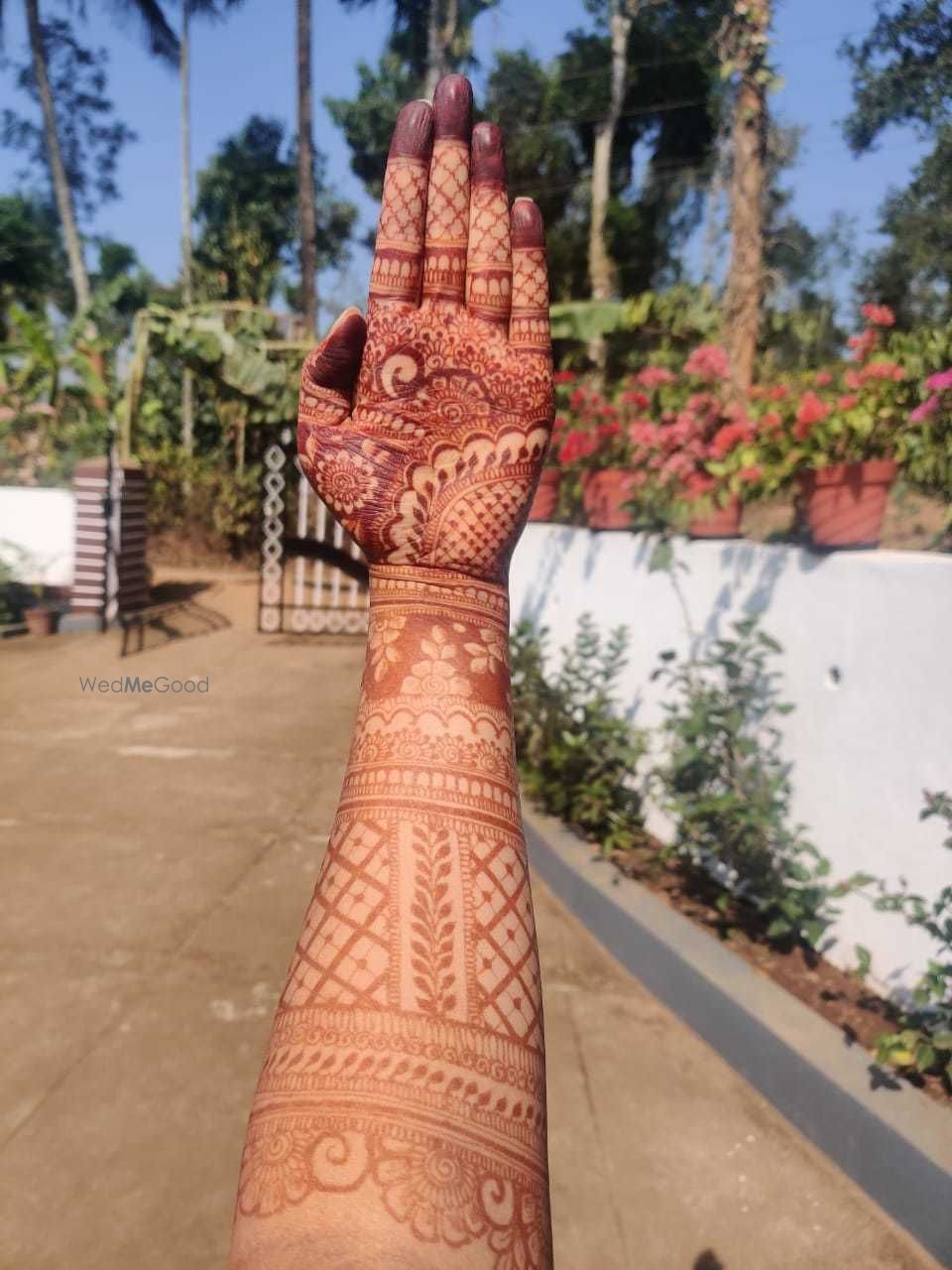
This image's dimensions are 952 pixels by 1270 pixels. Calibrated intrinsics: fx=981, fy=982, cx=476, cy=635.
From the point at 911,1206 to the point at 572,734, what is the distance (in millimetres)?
2683

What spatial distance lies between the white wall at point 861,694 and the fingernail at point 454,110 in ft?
7.05

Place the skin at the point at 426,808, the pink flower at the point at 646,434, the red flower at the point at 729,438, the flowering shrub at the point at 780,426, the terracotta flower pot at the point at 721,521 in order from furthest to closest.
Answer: the pink flower at the point at 646,434 → the terracotta flower pot at the point at 721,521 → the red flower at the point at 729,438 → the flowering shrub at the point at 780,426 → the skin at the point at 426,808

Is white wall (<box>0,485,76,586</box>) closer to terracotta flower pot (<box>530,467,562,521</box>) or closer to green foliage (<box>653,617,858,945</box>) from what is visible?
terracotta flower pot (<box>530,467,562,521</box>)

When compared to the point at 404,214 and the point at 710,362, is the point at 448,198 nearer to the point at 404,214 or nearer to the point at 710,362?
the point at 404,214

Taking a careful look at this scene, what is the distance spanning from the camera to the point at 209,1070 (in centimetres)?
308

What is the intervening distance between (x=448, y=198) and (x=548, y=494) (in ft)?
16.8

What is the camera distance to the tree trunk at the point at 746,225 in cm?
467

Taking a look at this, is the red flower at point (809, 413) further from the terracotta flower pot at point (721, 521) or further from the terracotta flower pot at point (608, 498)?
the terracotta flower pot at point (608, 498)

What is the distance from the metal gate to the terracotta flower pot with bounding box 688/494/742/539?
8022mm

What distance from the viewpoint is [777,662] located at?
3.59 meters

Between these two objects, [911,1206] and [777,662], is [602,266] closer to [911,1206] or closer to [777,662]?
[777,662]

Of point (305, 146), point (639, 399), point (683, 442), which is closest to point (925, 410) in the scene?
point (683, 442)

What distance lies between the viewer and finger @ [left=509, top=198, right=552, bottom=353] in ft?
3.65

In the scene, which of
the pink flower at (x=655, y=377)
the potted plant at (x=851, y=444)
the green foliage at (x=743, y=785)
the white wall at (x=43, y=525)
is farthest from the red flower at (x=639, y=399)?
the white wall at (x=43, y=525)
